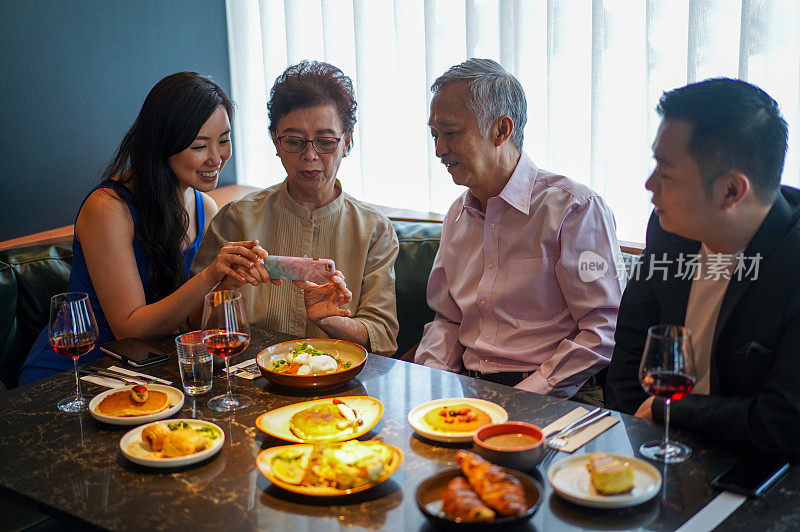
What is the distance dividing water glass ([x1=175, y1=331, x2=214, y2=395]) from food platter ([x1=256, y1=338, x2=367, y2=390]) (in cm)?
13

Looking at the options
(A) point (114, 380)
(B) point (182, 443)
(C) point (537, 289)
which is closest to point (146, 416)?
(B) point (182, 443)

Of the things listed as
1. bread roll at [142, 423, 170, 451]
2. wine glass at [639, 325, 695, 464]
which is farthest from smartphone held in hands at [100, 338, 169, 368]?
wine glass at [639, 325, 695, 464]

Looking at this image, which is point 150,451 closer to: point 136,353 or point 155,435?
point 155,435

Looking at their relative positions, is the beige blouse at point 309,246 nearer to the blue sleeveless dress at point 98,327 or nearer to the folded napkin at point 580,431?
the blue sleeveless dress at point 98,327

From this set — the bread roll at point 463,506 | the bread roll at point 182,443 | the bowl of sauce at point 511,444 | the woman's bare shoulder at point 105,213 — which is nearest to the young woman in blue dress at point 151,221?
the woman's bare shoulder at point 105,213

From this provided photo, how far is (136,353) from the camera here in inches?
84.2

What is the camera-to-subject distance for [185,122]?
101 inches

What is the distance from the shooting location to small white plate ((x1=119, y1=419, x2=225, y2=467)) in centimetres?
148


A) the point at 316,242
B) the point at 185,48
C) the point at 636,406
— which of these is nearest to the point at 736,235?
the point at 636,406

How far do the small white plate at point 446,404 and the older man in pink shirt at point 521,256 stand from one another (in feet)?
1.99

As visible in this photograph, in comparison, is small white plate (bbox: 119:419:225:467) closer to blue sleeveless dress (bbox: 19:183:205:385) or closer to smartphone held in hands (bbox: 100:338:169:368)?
smartphone held in hands (bbox: 100:338:169:368)

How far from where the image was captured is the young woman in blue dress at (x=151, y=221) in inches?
94.0

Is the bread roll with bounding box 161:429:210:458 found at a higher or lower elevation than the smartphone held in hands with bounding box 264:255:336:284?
lower

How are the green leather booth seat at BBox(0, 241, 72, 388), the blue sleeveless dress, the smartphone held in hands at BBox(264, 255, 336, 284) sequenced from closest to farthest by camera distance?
the smartphone held in hands at BBox(264, 255, 336, 284)
the blue sleeveless dress
the green leather booth seat at BBox(0, 241, 72, 388)
